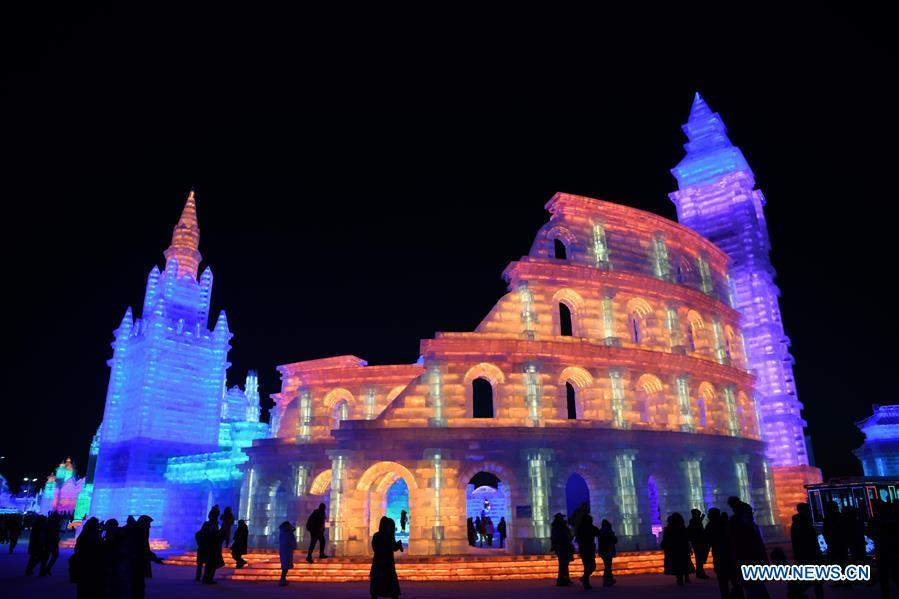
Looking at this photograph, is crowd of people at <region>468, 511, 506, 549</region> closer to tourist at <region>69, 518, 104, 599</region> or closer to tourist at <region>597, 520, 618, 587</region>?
tourist at <region>597, 520, 618, 587</region>

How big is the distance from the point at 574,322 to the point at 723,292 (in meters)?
13.0

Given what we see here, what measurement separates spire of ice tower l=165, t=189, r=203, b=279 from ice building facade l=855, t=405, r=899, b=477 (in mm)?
57342

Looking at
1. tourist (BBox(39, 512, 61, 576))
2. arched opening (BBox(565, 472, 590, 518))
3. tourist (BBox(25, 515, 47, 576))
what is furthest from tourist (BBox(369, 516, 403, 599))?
arched opening (BBox(565, 472, 590, 518))

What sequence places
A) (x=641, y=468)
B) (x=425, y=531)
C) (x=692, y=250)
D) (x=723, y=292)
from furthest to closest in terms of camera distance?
(x=723, y=292) < (x=692, y=250) < (x=641, y=468) < (x=425, y=531)

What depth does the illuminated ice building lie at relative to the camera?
40125 millimetres

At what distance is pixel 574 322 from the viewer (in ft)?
88.0

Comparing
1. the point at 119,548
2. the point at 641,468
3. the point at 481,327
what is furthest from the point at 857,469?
the point at 119,548

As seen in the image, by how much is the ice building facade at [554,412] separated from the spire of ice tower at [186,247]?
71.9 feet

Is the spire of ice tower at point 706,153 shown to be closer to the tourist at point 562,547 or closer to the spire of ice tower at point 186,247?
the tourist at point 562,547

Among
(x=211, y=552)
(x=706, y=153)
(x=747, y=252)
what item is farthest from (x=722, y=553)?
(x=706, y=153)

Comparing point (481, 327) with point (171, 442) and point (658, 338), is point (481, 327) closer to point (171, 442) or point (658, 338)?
point (658, 338)

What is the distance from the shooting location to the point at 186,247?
4916 centimetres

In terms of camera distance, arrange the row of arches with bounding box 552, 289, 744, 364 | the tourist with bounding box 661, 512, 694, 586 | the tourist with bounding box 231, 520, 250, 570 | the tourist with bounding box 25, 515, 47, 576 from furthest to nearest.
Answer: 1. the row of arches with bounding box 552, 289, 744, 364
2. the tourist with bounding box 231, 520, 250, 570
3. the tourist with bounding box 25, 515, 47, 576
4. the tourist with bounding box 661, 512, 694, 586

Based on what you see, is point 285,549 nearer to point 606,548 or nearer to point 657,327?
point 606,548
